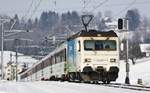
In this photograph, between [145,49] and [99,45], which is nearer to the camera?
[99,45]

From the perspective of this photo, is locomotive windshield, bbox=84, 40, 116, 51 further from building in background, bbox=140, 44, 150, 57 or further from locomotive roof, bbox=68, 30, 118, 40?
building in background, bbox=140, 44, 150, 57

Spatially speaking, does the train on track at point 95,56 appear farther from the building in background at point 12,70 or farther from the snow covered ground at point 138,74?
the building in background at point 12,70

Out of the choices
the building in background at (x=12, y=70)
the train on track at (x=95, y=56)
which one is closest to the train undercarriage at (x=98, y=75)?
the train on track at (x=95, y=56)

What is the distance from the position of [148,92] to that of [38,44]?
163ft

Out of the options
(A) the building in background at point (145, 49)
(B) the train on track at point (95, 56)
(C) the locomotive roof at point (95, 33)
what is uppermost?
(A) the building in background at point (145, 49)

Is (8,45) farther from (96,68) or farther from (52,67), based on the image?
(96,68)

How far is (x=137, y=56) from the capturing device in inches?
5709

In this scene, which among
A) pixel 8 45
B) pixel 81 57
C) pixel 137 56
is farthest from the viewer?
pixel 137 56

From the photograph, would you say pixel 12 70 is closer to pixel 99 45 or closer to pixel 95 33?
pixel 95 33

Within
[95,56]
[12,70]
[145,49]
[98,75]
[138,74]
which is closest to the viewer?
[95,56]

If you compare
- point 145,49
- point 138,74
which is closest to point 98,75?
point 138,74

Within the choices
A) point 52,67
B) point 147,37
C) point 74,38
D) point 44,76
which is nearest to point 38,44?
point 44,76

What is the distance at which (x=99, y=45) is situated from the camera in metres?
35.4

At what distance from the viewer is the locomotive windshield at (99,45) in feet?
116
